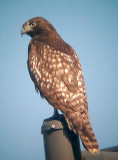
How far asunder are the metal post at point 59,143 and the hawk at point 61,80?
0.64 feet

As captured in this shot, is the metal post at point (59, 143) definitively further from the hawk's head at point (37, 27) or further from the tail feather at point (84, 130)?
the hawk's head at point (37, 27)

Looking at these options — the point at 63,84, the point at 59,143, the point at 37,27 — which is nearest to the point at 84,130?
the point at 59,143

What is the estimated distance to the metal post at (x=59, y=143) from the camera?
5.66ft

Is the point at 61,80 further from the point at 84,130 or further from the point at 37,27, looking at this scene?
the point at 37,27

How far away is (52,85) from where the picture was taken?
110 inches

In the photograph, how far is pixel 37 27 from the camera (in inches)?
161

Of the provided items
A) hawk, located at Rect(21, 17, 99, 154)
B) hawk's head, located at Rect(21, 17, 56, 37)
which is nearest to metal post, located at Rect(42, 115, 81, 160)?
hawk, located at Rect(21, 17, 99, 154)

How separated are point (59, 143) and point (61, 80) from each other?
1211 mm

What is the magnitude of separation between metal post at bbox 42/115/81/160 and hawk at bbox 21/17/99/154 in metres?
0.20

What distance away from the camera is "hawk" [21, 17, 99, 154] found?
2236mm

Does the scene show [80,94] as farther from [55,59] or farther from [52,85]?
[55,59]

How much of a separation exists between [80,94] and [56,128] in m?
0.95

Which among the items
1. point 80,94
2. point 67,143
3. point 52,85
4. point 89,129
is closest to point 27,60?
point 52,85

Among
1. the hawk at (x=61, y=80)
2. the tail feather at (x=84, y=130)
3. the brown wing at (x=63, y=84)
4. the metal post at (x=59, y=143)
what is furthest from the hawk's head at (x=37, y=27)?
the metal post at (x=59, y=143)
